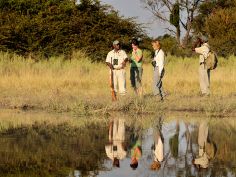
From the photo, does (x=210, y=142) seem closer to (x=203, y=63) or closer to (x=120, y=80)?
(x=120, y=80)

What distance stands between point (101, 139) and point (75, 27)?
21466 millimetres

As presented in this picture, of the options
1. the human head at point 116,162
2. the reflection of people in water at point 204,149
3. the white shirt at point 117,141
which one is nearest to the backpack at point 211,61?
the white shirt at point 117,141

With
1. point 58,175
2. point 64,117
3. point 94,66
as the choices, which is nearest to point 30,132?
point 64,117

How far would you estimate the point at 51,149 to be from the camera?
372 inches

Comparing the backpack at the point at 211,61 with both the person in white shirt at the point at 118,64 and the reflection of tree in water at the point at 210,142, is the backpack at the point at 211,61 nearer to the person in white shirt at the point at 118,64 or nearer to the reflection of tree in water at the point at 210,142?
the person in white shirt at the point at 118,64

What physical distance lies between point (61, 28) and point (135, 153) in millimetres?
22305

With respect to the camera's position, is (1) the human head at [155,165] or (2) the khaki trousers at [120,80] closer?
(1) the human head at [155,165]

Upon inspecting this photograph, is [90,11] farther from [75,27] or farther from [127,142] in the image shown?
[127,142]

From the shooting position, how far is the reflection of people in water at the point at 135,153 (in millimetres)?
8234

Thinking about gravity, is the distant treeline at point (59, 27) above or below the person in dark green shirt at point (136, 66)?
above

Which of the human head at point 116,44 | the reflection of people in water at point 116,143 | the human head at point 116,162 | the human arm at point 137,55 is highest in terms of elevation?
the human head at point 116,44

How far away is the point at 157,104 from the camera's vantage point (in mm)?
16000

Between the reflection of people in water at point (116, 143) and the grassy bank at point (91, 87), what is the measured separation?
2.68m

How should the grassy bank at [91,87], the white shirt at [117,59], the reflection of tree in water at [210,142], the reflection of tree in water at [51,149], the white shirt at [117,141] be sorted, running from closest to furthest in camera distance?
1. the reflection of tree in water at [210,142]
2. the reflection of tree in water at [51,149]
3. the white shirt at [117,141]
4. the grassy bank at [91,87]
5. the white shirt at [117,59]
